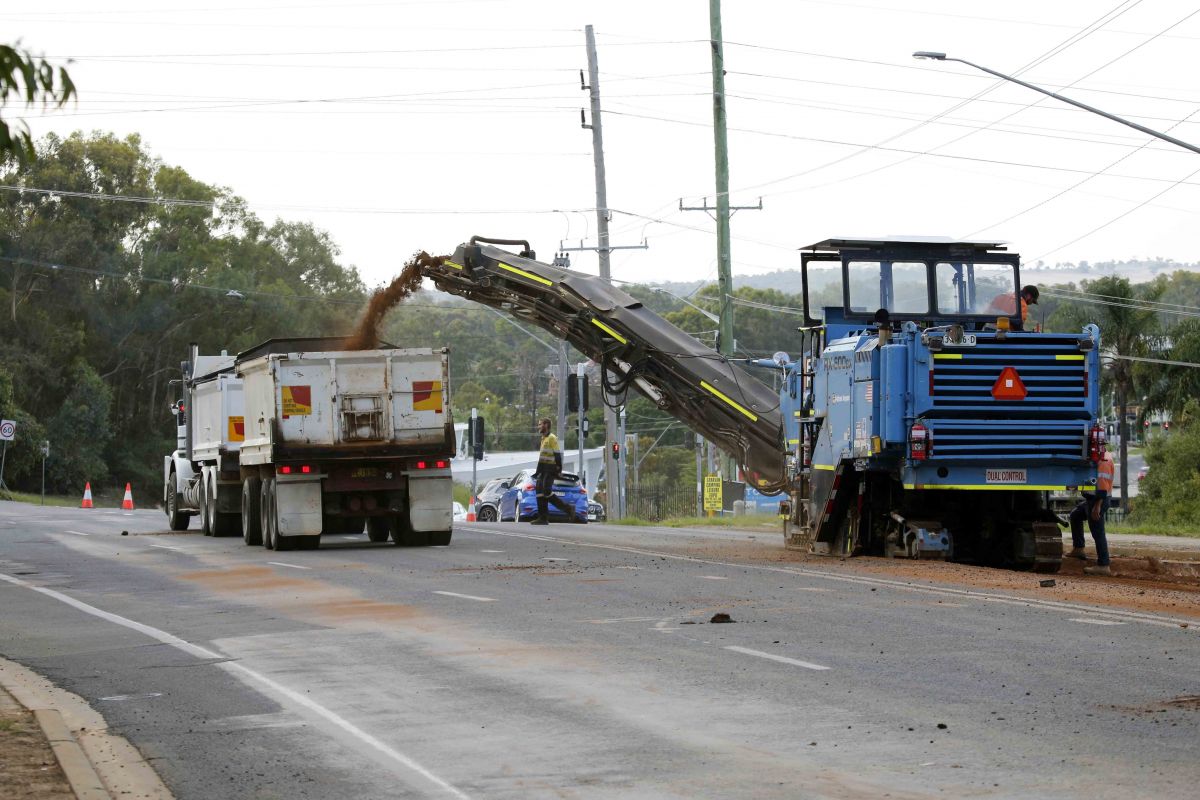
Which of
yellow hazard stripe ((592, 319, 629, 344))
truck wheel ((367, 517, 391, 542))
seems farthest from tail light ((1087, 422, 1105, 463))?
truck wheel ((367, 517, 391, 542))

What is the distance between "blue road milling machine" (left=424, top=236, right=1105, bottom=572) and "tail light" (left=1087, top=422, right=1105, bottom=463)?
0.05 ft

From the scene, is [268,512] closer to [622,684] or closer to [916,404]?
[916,404]

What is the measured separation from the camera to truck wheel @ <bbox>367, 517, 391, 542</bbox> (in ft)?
92.9

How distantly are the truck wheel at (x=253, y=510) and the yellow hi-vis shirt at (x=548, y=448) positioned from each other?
934cm

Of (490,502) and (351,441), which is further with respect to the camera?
(490,502)

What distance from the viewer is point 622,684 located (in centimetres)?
1086

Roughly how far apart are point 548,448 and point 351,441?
472 inches

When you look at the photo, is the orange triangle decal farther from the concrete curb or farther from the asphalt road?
the concrete curb

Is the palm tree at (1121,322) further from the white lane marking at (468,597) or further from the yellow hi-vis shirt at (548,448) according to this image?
the white lane marking at (468,597)

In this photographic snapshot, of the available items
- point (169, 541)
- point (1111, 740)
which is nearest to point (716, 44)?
point (169, 541)

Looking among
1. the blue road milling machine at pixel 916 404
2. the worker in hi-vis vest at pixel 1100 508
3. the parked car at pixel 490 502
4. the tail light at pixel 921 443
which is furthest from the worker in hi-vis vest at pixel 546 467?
the tail light at pixel 921 443

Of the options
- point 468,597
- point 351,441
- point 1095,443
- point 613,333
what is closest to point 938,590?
point 1095,443

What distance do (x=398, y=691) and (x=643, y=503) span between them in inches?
2345

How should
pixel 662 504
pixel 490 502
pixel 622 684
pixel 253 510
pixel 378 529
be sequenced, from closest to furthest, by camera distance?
pixel 622 684, pixel 253 510, pixel 378 529, pixel 490 502, pixel 662 504
